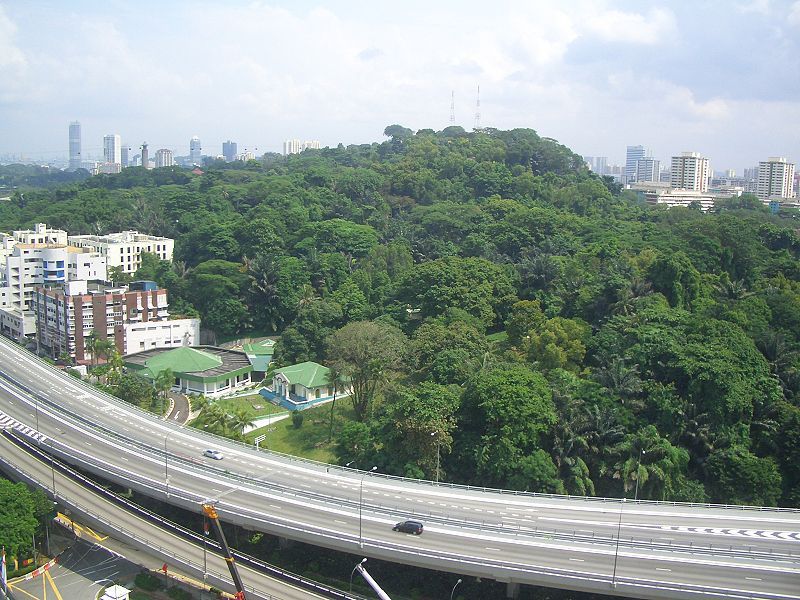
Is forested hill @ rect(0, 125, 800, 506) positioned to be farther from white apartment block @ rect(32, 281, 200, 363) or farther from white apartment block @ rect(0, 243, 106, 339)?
white apartment block @ rect(0, 243, 106, 339)

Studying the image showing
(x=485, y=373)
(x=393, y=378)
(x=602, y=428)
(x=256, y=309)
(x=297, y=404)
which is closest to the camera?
(x=602, y=428)

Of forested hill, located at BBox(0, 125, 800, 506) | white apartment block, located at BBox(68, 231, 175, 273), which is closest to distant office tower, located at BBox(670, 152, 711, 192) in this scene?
forested hill, located at BBox(0, 125, 800, 506)

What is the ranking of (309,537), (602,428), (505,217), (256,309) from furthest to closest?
(505,217) → (256,309) → (602,428) → (309,537)

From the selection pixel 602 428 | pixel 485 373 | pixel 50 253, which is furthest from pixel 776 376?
pixel 50 253

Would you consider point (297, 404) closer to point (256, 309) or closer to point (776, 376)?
point (256, 309)

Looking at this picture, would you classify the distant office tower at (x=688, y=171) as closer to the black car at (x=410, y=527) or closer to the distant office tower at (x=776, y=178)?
the distant office tower at (x=776, y=178)

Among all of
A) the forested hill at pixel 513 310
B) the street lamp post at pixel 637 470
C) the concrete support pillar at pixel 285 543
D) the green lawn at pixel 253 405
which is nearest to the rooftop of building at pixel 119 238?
the forested hill at pixel 513 310

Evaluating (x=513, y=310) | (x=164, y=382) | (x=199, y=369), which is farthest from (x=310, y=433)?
(x=513, y=310)
